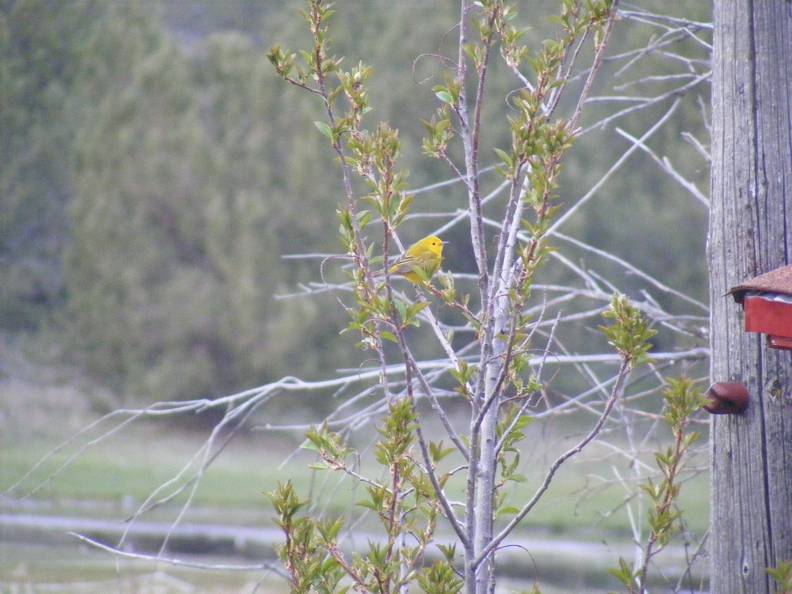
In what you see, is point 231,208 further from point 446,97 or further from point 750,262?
point 446,97

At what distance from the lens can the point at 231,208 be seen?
20.8 metres

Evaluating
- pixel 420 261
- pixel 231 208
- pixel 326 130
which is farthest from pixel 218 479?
pixel 326 130

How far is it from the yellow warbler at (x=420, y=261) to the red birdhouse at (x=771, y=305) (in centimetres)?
77

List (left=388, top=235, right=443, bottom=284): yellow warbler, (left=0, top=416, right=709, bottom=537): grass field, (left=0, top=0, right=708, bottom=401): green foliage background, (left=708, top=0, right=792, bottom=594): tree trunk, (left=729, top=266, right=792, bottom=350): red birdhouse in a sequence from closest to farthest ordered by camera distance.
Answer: (left=388, top=235, right=443, bottom=284): yellow warbler < (left=729, top=266, right=792, bottom=350): red birdhouse < (left=708, top=0, right=792, bottom=594): tree trunk < (left=0, top=416, right=709, bottom=537): grass field < (left=0, top=0, right=708, bottom=401): green foliage background

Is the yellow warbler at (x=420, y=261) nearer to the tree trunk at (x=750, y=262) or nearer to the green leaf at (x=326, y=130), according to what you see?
the green leaf at (x=326, y=130)

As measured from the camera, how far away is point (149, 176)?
68.2ft

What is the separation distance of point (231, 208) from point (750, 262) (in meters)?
18.6

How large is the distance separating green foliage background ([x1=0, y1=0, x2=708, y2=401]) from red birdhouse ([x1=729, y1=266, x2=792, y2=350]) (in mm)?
16868

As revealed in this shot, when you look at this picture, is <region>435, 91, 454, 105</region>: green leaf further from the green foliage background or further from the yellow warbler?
the green foliage background

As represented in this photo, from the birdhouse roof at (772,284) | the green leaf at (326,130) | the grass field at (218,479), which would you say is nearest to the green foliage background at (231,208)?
the grass field at (218,479)

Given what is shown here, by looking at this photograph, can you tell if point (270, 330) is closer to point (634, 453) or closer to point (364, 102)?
point (634, 453)

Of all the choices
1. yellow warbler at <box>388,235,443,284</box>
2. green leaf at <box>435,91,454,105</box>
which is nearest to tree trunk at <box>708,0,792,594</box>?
yellow warbler at <box>388,235,443,284</box>

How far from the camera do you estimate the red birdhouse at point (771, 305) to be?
7.95 feet

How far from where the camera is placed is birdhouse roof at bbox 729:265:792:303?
7.97 ft
